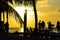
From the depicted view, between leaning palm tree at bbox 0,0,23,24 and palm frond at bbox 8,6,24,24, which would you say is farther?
palm frond at bbox 8,6,24,24

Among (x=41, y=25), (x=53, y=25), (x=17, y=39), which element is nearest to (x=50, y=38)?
(x=17, y=39)

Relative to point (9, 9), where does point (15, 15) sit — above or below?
below

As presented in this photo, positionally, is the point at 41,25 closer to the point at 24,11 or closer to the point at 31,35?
the point at 24,11

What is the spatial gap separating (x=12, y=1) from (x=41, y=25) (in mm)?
7640

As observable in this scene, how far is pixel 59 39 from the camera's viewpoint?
1722 cm

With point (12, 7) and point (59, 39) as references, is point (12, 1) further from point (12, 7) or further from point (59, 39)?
point (59, 39)

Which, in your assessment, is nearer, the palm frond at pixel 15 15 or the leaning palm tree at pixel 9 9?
the leaning palm tree at pixel 9 9

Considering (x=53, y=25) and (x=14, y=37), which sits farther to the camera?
(x=53, y=25)

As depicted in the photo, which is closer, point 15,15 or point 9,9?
point 9,9

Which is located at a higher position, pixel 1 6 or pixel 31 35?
pixel 1 6

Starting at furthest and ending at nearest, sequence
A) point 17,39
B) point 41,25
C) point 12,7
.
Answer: point 41,25 < point 12,7 < point 17,39

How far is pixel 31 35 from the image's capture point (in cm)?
1755

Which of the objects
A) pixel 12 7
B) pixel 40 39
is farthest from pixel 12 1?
pixel 40 39

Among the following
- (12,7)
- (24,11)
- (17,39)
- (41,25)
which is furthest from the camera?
(41,25)
